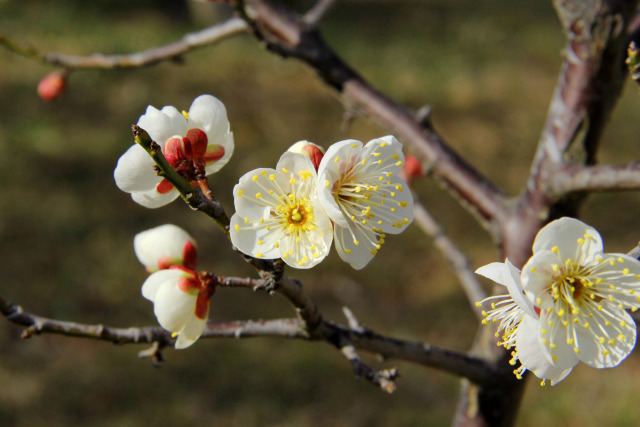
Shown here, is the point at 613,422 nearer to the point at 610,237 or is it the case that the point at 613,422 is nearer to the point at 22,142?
the point at 610,237

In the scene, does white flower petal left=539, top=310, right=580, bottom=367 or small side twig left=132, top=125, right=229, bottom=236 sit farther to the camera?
white flower petal left=539, top=310, right=580, bottom=367

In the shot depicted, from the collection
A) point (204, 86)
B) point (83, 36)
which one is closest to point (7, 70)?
point (83, 36)

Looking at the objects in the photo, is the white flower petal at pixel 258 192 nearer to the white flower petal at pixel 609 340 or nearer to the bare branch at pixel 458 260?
the white flower petal at pixel 609 340

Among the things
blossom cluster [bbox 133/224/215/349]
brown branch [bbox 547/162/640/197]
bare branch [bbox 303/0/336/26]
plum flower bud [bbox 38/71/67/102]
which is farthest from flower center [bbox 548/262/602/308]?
→ plum flower bud [bbox 38/71/67/102]

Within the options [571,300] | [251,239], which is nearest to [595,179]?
[571,300]

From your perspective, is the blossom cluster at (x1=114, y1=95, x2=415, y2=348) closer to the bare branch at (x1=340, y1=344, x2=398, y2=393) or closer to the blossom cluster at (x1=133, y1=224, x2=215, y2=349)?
the blossom cluster at (x1=133, y1=224, x2=215, y2=349)

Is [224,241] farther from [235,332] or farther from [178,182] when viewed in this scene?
[178,182]

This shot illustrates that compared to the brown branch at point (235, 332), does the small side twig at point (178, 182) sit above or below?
above

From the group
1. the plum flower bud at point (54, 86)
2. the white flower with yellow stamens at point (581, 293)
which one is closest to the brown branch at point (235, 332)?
the white flower with yellow stamens at point (581, 293)
